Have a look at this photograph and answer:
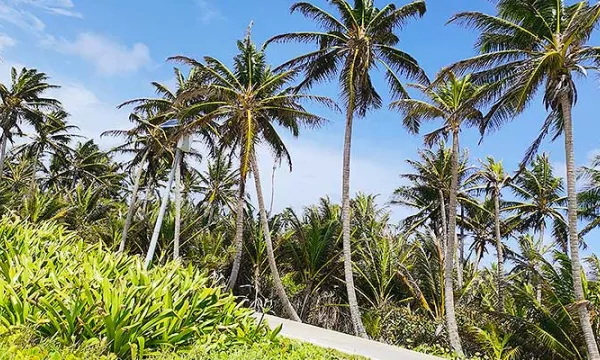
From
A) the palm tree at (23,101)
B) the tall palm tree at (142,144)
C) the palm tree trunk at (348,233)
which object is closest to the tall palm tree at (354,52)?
the palm tree trunk at (348,233)

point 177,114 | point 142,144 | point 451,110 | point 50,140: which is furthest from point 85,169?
point 451,110

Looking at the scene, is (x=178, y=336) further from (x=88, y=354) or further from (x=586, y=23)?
(x=586, y=23)

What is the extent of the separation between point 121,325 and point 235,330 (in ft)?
4.79

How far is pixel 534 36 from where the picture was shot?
13414mm

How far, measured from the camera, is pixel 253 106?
1733 cm

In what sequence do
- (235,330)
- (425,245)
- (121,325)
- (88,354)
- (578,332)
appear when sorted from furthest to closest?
1. (425,245)
2. (578,332)
3. (235,330)
4. (121,325)
5. (88,354)

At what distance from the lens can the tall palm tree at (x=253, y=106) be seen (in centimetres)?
1691

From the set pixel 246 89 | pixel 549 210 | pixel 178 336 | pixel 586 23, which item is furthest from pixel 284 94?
pixel 549 210

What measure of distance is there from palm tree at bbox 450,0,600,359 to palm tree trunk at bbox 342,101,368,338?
14.1 feet

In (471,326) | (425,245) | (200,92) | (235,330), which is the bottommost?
(235,330)

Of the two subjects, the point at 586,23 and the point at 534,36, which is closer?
the point at 586,23

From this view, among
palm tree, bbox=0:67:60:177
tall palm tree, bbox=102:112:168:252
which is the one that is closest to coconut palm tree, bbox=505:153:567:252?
tall palm tree, bbox=102:112:168:252

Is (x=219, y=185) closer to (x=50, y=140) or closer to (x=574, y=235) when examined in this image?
(x=50, y=140)

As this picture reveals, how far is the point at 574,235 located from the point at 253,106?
38.5ft
